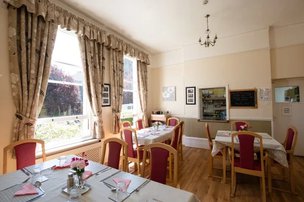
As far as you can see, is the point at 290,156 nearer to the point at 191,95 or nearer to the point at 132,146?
the point at 132,146

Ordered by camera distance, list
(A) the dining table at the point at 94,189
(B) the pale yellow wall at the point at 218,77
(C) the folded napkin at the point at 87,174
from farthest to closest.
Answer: (B) the pale yellow wall at the point at 218,77
(C) the folded napkin at the point at 87,174
(A) the dining table at the point at 94,189

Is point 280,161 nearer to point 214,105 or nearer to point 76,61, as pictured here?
point 214,105

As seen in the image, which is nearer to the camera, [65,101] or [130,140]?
[130,140]

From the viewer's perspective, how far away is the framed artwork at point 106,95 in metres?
3.76

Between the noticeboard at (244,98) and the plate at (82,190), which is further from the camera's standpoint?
the noticeboard at (244,98)

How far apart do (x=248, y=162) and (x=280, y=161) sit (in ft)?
1.78

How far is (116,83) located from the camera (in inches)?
158

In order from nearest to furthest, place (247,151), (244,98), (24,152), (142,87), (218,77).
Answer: (24,152)
(247,151)
(244,98)
(218,77)
(142,87)

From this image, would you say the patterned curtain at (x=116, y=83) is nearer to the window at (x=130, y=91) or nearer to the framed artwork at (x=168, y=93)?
the window at (x=130, y=91)

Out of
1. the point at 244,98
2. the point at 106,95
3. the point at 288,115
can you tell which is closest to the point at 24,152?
the point at 106,95

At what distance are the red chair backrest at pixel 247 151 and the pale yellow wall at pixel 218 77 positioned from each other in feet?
7.69

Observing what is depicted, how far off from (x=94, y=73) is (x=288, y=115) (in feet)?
16.5

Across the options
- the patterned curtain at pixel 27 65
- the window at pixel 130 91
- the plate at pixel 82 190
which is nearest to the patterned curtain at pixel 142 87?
the window at pixel 130 91

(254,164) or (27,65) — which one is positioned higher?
(27,65)
